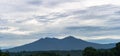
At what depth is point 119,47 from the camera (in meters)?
152

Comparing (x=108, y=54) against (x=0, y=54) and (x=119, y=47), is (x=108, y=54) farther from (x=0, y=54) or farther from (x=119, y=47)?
(x=0, y=54)

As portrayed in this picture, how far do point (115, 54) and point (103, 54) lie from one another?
780cm

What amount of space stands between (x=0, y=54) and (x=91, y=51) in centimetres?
6826

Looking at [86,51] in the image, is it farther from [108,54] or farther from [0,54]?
[0,54]

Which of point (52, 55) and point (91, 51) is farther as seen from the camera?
point (52, 55)

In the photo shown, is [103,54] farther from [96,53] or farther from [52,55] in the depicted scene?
[52,55]

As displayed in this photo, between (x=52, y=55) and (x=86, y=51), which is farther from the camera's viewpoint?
(x=52, y=55)

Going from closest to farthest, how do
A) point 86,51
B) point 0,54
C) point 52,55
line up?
point 0,54 < point 86,51 < point 52,55

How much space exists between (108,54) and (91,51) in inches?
338

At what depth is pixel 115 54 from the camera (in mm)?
152250

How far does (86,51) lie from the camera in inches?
5915

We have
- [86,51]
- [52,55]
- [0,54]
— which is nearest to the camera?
[0,54]

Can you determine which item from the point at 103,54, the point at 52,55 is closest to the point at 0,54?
the point at 103,54

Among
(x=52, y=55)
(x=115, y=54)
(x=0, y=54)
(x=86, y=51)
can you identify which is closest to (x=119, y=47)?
(x=115, y=54)
